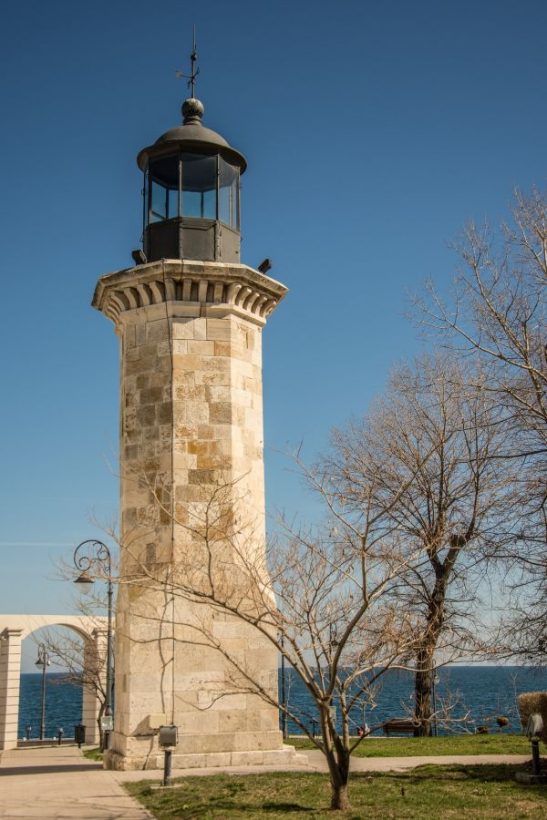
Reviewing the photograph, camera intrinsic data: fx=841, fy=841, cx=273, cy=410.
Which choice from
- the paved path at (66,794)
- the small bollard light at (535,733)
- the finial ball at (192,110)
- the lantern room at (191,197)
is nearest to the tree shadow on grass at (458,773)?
the small bollard light at (535,733)

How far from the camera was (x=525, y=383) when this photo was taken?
1566cm

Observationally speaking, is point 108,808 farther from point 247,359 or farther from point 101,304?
point 101,304

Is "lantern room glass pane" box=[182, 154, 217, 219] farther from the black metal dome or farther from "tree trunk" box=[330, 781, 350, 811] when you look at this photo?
"tree trunk" box=[330, 781, 350, 811]

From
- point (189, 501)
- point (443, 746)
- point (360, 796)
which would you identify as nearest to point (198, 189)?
point (189, 501)

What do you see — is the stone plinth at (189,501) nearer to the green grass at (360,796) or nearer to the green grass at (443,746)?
the green grass at (360,796)

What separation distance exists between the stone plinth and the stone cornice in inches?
0.8

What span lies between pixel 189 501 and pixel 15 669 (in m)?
16.3

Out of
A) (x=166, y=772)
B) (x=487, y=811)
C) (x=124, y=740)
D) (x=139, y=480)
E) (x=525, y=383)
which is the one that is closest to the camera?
(x=487, y=811)

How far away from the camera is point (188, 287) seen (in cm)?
1353

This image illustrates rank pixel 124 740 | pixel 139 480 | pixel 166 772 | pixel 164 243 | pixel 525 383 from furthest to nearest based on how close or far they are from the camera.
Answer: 1. pixel 525 383
2. pixel 164 243
3. pixel 139 480
4. pixel 124 740
5. pixel 166 772

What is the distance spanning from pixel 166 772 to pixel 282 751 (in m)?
2.53

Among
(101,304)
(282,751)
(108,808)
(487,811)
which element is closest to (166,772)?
(108,808)

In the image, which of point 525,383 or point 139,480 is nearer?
point 139,480

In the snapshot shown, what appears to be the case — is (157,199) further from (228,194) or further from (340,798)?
(340,798)
